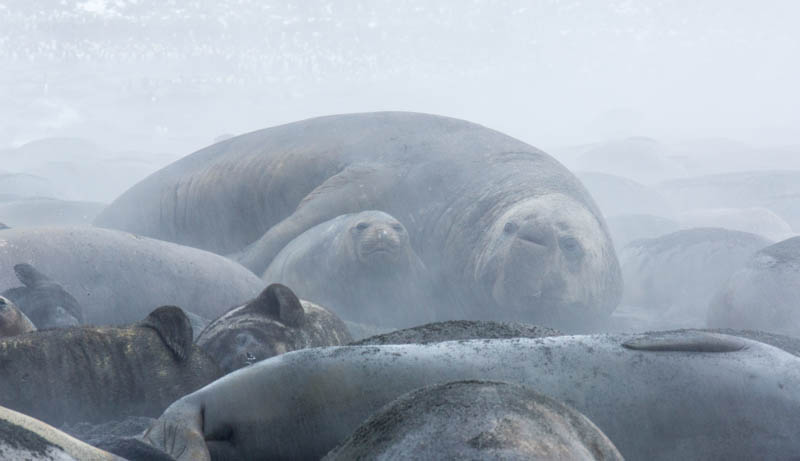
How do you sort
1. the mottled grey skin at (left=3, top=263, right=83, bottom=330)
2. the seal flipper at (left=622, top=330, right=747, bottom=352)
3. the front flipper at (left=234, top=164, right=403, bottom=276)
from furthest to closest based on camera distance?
the front flipper at (left=234, top=164, right=403, bottom=276)
the mottled grey skin at (left=3, top=263, right=83, bottom=330)
the seal flipper at (left=622, top=330, right=747, bottom=352)

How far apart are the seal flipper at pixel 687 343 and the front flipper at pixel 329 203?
3894mm

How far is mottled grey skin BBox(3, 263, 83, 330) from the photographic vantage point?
3.36 meters

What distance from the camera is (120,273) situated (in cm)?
441

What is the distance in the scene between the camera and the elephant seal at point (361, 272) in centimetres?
502

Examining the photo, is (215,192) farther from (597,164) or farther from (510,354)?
(597,164)

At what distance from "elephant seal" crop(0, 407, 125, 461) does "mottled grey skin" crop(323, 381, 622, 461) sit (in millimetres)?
452

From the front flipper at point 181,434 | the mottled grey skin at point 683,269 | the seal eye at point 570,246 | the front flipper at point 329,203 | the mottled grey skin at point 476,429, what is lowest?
the mottled grey skin at point 683,269

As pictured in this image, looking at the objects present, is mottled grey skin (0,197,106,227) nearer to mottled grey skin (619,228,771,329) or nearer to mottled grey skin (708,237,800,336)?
mottled grey skin (619,228,771,329)

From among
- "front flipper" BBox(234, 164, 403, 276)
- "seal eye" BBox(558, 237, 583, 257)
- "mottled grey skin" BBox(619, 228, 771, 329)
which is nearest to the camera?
"seal eye" BBox(558, 237, 583, 257)

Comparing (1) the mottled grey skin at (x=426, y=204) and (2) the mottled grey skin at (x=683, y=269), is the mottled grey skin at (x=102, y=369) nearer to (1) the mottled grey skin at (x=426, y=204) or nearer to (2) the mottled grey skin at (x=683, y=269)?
(1) the mottled grey skin at (x=426, y=204)

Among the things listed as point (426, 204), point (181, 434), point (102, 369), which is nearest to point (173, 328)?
point (102, 369)

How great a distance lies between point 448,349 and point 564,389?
307 mm

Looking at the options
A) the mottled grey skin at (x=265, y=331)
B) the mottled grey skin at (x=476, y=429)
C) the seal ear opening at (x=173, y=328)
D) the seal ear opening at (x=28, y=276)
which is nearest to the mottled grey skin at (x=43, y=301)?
the seal ear opening at (x=28, y=276)

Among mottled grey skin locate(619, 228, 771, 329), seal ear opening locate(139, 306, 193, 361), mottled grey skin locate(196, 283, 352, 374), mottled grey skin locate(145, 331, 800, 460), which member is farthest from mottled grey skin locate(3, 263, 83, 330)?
mottled grey skin locate(619, 228, 771, 329)
